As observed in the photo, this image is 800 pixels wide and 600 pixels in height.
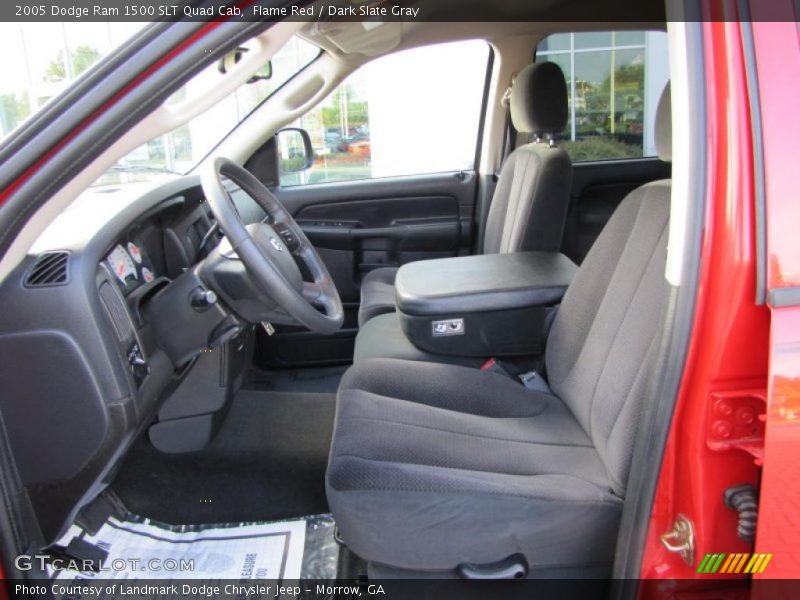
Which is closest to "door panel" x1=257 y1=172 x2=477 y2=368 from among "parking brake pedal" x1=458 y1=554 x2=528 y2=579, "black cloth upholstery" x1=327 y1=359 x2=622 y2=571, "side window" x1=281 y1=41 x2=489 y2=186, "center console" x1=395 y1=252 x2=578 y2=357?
"side window" x1=281 y1=41 x2=489 y2=186

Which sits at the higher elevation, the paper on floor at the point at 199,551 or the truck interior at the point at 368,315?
the truck interior at the point at 368,315

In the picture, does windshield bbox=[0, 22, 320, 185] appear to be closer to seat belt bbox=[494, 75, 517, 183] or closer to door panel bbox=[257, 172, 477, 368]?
door panel bbox=[257, 172, 477, 368]

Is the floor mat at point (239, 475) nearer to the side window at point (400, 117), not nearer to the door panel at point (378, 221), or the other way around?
the door panel at point (378, 221)

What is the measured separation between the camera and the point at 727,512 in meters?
1.06

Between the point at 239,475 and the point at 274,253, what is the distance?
80 cm

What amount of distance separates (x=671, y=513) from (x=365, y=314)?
59.9 inches

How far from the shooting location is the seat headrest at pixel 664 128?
135 centimetres

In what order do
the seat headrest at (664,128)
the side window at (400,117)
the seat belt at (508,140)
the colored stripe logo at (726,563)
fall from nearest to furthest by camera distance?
the colored stripe logo at (726,563) → the seat headrest at (664,128) → the side window at (400,117) → the seat belt at (508,140)

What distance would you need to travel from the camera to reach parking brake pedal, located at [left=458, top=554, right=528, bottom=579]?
123 centimetres

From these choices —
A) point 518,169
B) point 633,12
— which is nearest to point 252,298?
point 518,169

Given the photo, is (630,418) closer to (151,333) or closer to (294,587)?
(294,587)

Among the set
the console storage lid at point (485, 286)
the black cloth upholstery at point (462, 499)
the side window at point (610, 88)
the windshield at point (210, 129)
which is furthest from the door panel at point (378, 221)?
the black cloth upholstery at point (462, 499)

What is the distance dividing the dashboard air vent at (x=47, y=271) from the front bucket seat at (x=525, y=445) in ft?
2.05

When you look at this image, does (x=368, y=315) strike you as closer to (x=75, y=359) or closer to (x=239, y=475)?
(x=239, y=475)
